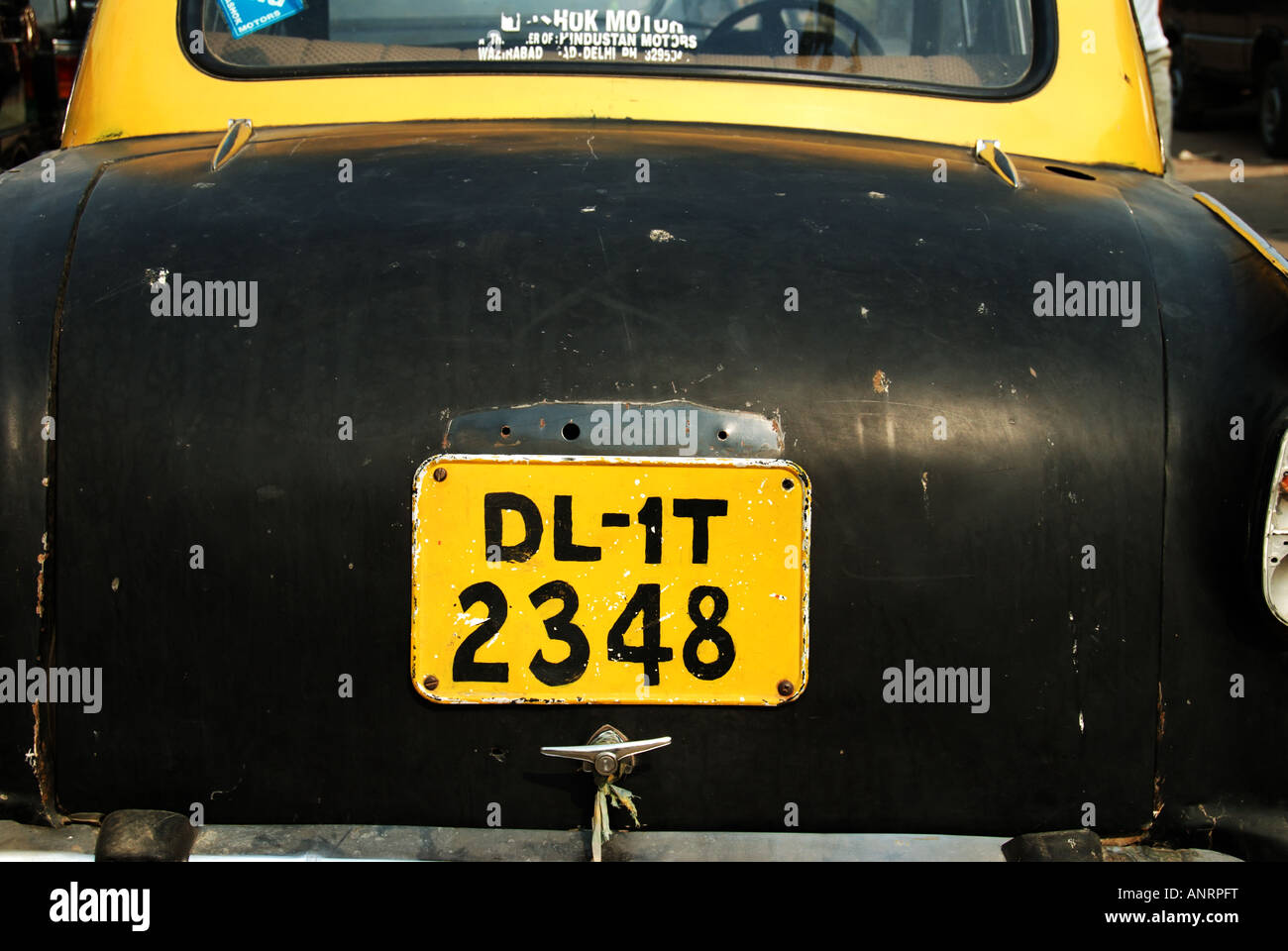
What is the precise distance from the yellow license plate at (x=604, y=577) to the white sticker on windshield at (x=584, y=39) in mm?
1160

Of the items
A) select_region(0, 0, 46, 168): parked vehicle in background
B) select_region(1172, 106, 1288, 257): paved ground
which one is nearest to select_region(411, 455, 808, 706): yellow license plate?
select_region(0, 0, 46, 168): parked vehicle in background

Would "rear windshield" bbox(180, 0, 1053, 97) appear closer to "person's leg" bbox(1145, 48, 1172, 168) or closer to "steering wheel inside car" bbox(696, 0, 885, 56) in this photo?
"steering wheel inside car" bbox(696, 0, 885, 56)

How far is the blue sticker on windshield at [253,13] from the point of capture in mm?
2598

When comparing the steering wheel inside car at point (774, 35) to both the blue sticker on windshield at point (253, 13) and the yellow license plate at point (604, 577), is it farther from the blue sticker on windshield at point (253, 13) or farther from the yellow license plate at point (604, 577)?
the yellow license plate at point (604, 577)

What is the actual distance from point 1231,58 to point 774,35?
12.2 metres

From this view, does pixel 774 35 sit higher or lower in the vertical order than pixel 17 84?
lower

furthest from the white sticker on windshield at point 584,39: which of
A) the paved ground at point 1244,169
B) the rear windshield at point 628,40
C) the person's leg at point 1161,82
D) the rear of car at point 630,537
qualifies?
the paved ground at point 1244,169

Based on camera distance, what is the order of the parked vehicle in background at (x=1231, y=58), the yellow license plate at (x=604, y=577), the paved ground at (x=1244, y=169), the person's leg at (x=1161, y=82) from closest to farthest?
1. the yellow license plate at (x=604, y=577)
2. the person's leg at (x=1161, y=82)
3. the paved ground at (x=1244, y=169)
4. the parked vehicle in background at (x=1231, y=58)

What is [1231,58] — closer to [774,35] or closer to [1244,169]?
[1244,169]

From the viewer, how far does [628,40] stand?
101 inches

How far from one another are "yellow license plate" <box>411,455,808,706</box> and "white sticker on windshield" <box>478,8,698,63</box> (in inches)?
45.7

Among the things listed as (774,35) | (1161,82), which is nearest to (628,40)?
(774,35)
